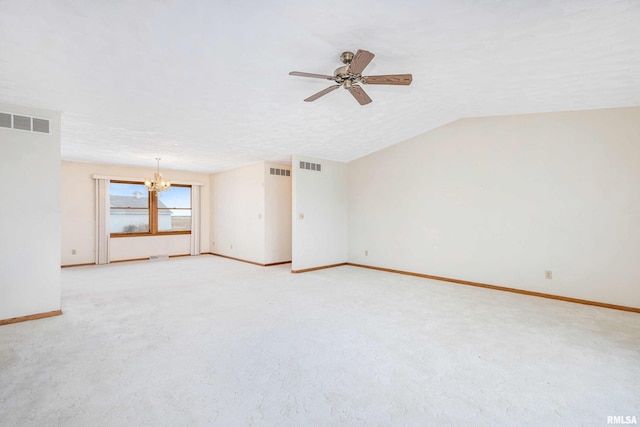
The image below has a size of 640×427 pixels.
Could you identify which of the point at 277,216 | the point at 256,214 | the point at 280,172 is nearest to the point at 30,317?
the point at 256,214

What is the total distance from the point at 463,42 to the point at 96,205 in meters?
8.01

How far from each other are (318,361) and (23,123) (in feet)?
13.9

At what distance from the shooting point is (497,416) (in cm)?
183

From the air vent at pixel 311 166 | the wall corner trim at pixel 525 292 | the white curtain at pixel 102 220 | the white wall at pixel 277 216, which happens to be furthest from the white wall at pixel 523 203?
the white curtain at pixel 102 220

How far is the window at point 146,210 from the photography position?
24.5ft

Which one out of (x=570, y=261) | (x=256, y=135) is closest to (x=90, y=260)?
(x=256, y=135)

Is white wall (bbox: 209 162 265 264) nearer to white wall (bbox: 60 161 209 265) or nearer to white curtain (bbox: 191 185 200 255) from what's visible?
white curtain (bbox: 191 185 200 255)

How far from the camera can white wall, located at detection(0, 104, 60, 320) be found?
332 centimetres

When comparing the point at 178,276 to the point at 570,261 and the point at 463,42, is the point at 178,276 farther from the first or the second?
the point at 570,261

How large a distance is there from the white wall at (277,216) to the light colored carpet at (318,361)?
104 inches

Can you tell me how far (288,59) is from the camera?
9.35ft

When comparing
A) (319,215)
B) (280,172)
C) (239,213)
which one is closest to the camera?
(319,215)

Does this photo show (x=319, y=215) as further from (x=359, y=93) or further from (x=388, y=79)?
(x=388, y=79)

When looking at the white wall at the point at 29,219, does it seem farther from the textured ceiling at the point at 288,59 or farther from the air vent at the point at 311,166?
the air vent at the point at 311,166
